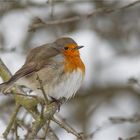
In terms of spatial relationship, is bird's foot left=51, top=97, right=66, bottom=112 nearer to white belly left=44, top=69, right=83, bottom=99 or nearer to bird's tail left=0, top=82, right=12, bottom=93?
white belly left=44, top=69, right=83, bottom=99

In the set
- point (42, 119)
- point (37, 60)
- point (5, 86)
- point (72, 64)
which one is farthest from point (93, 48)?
point (42, 119)

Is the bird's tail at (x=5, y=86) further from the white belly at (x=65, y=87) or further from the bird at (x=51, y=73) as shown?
the white belly at (x=65, y=87)

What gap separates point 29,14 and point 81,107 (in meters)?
1.47

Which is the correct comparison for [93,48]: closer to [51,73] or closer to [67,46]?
[67,46]

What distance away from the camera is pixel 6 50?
7707 millimetres

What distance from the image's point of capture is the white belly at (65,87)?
6281 millimetres

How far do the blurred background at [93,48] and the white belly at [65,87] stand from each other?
2.14m

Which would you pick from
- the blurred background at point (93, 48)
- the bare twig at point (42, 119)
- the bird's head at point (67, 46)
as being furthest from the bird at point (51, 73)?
the blurred background at point (93, 48)

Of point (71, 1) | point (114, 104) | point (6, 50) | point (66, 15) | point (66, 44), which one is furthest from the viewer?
point (114, 104)

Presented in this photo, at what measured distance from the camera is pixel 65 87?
628 cm

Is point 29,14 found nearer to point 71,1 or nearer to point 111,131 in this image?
point 71,1

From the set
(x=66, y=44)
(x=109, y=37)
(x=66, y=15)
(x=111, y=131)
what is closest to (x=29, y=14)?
(x=66, y=15)

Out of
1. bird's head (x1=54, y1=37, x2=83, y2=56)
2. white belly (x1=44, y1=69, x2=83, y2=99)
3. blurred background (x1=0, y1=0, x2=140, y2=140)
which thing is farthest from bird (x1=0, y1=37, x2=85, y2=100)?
blurred background (x1=0, y1=0, x2=140, y2=140)

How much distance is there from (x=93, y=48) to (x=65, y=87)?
3.84m
